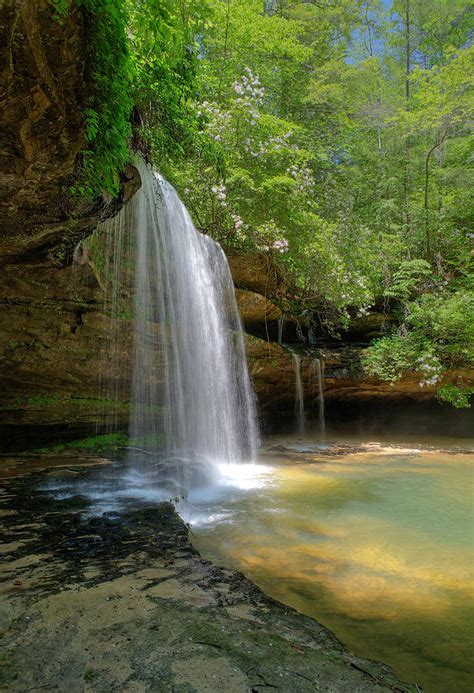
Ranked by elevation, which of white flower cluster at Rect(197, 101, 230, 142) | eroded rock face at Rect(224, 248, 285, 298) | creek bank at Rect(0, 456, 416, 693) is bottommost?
creek bank at Rect(0, 456, 416, 693)

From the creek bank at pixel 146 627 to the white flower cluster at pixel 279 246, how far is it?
31.5 feet

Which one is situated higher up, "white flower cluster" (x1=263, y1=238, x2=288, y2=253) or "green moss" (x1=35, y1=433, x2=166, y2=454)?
"white flower cluster" (x1=263, y1=238, x2=288, y2=253)

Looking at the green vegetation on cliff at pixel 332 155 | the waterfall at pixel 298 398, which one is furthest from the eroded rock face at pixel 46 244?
the waterfall at pixel 298 398

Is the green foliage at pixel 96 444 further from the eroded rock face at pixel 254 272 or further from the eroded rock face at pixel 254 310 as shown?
the eroded rock face at pixel 254 272

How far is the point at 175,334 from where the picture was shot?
9766 mm

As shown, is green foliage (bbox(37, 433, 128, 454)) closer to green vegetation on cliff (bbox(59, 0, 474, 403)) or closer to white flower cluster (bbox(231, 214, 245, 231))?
green vegetation on cliff (bbox(59, 0, 474, 403))

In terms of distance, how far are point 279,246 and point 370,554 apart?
30.5ft

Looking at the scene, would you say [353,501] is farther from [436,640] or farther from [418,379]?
[418,379]

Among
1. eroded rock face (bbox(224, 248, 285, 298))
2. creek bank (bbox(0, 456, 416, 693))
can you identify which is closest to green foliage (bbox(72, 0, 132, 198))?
creek bank (bbox(0, 456, 416, 693))

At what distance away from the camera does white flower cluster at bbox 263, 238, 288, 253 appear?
12.0 m

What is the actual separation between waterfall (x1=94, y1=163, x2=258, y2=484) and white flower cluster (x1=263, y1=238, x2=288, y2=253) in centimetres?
185

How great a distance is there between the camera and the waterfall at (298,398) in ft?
45.7

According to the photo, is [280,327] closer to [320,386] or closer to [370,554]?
[320,386]

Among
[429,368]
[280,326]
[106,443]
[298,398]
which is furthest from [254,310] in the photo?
[106,443]
